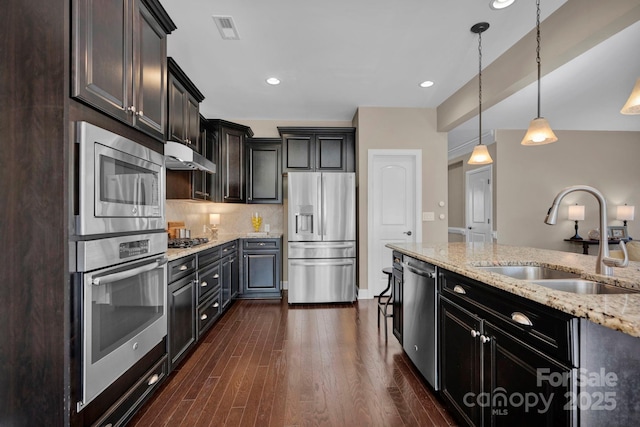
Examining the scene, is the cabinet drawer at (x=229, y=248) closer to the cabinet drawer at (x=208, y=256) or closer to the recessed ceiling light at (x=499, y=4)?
the cabinet drawer at (x=208, y=256)

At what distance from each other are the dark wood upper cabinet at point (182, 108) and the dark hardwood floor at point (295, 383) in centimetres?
197

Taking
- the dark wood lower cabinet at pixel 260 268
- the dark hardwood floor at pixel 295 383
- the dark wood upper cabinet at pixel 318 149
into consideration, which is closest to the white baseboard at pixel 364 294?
the dark hardwood floor at pixel 295 383

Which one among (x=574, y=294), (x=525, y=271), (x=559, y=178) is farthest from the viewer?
(x=559, y=178)

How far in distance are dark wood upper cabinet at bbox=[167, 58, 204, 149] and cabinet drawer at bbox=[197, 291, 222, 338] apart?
158 cm

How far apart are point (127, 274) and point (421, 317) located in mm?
1855

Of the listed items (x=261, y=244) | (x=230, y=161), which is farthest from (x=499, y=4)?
(x=261, y=244)

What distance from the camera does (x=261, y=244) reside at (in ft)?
13.9

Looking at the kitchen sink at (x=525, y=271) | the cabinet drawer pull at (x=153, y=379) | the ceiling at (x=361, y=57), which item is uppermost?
the ceiling at (x=361, y=57)

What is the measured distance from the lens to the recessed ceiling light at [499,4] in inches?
86.5

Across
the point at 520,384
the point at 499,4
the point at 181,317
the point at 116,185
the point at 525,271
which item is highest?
the point at 499,4

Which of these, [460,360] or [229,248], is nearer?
[460,360]

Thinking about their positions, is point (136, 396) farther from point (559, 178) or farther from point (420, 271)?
point (559, 178)

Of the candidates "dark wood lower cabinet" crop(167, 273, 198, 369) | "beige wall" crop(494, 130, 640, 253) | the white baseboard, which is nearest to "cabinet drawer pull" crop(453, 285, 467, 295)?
"dark wood lower cabinet" crop(167, 273, 198, 369)

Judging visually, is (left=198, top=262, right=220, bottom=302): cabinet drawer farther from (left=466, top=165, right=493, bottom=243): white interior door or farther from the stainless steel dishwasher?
(left=466, top=165, right=493, bottom=243): white interior door
